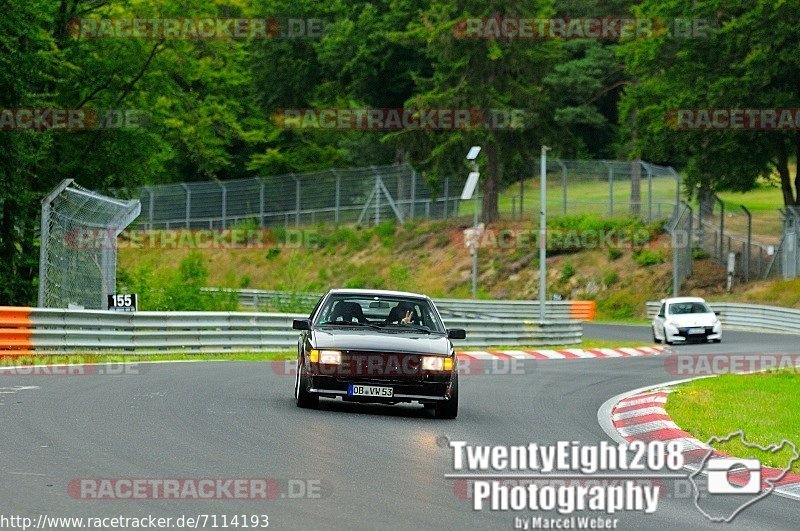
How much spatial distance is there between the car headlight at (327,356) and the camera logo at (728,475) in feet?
15.1

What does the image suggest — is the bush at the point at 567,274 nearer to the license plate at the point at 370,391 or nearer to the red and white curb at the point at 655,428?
the red and white curb at the point at 655,428

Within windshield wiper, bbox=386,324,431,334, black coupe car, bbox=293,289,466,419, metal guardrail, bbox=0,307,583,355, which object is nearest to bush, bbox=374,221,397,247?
metal guardrail, bbox=0,307,583,355

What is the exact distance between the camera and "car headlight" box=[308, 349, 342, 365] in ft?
49.8

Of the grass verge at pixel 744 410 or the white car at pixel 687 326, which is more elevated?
the white car at pixel 687 326

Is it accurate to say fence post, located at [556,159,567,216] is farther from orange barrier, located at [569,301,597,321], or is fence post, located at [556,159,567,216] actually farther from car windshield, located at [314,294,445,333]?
car windshield, located at [314,294,445,333]

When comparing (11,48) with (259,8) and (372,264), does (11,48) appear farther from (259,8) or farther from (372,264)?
(259,8)

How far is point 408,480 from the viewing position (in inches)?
407

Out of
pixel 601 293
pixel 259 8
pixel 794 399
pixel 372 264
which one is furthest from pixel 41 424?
pixel 259 8

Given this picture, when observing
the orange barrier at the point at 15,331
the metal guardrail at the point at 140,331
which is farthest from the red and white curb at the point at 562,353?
the orange barrier at the point at 15,331

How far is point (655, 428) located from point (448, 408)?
2.26 metres

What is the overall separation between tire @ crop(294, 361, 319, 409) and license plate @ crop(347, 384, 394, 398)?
56 centimetres

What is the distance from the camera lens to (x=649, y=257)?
58.7 m

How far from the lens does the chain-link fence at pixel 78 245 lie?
24.5 metres

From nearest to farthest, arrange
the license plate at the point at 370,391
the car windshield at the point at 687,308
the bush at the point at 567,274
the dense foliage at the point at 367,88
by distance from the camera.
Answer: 1. the license plate at the point at 370,391
2. the dense foliage at the point at 367,88
3. the car windshield at the point at 687,308
4. the bush at the point at 567,274
